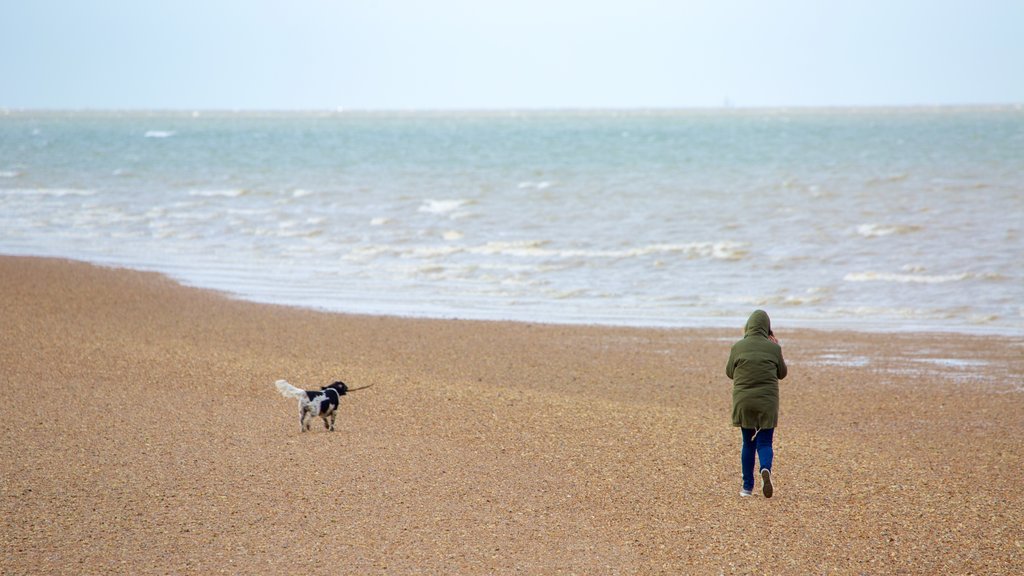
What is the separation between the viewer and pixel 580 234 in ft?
86.9

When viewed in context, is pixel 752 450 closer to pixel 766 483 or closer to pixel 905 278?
pixel 766 483

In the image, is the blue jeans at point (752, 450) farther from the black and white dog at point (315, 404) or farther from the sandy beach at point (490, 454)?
the black and white dog at point (315, 404)

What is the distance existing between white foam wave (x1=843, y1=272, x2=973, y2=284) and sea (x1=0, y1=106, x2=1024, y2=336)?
0.08 m

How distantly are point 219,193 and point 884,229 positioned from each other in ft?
74.9

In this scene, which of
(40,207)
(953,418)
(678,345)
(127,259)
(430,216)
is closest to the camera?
(953,418)

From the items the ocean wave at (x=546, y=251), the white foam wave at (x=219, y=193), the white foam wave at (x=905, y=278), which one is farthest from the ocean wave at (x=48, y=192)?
the white foam wave at (x=905, y=278)

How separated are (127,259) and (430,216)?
10.1 m

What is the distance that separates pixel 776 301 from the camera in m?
17.5

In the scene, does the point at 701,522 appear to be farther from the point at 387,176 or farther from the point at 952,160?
the point at 952,160

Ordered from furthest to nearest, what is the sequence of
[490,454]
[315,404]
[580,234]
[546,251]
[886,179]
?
[886,179] < [580,234] < [546,251] < [315,404] < [490,454]

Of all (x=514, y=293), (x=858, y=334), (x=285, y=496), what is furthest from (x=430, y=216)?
(x=285, y=496)

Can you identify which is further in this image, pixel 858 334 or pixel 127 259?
pixel 127 259

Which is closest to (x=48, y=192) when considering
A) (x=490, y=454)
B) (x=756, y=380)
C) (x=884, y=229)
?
(x=884, y=229)

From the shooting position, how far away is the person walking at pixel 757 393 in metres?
7.38
